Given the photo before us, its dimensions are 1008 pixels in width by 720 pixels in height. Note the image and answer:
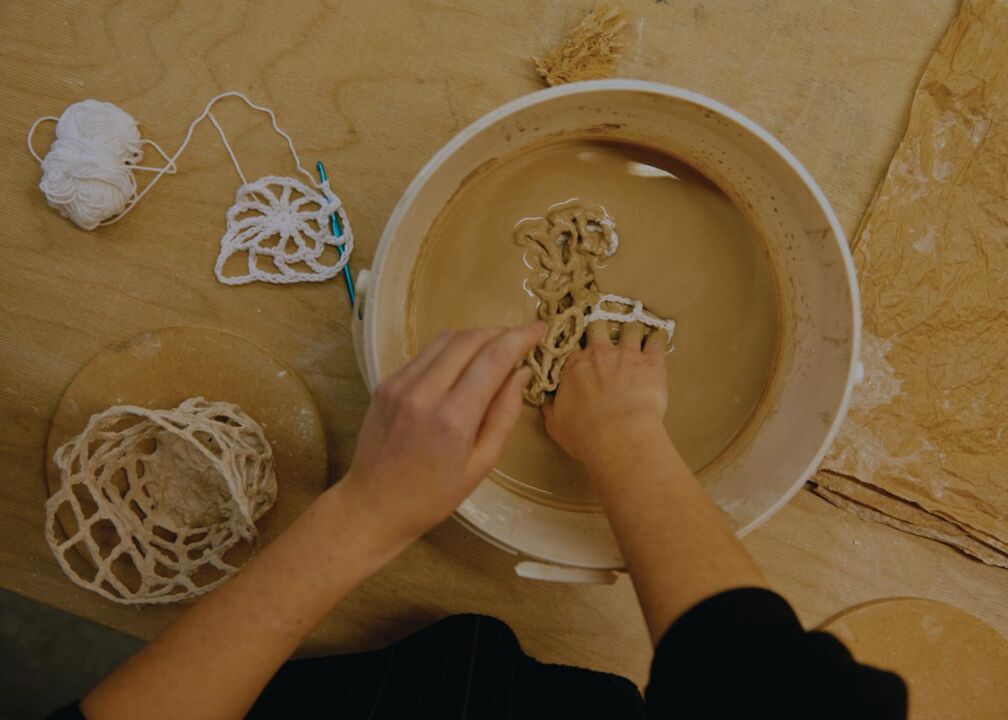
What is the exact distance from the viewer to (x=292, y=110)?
79 cm

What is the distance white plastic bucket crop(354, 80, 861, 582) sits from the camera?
0.59 meters

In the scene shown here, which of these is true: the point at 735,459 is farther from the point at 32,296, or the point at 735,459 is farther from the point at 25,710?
the point at 25,710

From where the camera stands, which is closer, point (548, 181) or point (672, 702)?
point (672, 702)

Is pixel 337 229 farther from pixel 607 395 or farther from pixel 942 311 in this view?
pixel 942 311

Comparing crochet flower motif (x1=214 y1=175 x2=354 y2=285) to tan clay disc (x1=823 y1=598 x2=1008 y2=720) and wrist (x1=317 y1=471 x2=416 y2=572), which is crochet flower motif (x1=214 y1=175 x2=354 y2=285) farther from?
tan clay disc (x1=823 y1=598 x2=1008 y2=720)

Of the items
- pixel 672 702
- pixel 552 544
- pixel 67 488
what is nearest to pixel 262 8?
pixel 67 488

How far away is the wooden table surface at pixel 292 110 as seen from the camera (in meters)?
0.79

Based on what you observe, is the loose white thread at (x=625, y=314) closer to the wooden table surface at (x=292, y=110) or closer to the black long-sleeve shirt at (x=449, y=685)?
the wooden table surface at (x=292, y=110)

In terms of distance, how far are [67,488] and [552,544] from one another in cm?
53

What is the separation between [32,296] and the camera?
2.63 feet

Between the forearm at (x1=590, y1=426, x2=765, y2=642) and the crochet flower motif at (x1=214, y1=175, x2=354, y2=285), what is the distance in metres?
0.42

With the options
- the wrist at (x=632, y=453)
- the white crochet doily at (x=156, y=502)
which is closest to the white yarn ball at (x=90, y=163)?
the white crochet doily at (x=156, y=502)

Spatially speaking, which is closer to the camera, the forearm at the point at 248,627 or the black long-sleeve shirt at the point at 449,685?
the forearm at the point at 248,627

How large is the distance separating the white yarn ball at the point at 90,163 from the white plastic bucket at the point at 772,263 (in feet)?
1.13
